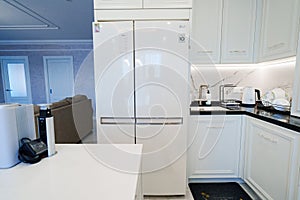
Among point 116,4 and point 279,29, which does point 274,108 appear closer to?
point 279,29

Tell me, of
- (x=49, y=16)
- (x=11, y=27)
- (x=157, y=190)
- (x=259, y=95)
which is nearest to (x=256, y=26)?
(x=259, y=95)

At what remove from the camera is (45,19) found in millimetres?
3775

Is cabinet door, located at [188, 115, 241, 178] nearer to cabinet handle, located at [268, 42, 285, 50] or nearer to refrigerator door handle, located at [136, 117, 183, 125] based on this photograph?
refrigerator door handle, located at [136, 117, 183, 125]

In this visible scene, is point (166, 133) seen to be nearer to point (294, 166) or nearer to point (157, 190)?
point (157, 190)

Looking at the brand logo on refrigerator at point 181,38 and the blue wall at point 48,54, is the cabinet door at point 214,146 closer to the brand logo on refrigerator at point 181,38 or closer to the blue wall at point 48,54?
the brand logo on refrigerator at point 181,38

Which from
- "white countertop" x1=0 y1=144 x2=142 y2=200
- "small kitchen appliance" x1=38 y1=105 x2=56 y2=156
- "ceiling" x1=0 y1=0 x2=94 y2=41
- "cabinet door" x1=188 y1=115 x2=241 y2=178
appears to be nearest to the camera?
"white countertop" x1=0 y1=144 x2=142 y2=200

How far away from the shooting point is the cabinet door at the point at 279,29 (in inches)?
62.0

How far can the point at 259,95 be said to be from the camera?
2.32 m

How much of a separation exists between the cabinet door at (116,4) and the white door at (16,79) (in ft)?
18.3

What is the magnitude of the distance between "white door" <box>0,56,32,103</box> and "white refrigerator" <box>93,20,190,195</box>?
562 centimetres

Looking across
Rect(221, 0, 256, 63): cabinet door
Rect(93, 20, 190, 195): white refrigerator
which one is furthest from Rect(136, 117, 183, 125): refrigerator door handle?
Rect(221, 0, 256, 63): cabinet door

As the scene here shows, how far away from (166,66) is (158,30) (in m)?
0.33

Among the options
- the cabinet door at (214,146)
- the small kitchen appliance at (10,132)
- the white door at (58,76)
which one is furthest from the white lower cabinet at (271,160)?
the white door at (58,76)

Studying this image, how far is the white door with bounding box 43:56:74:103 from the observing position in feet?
19.4
